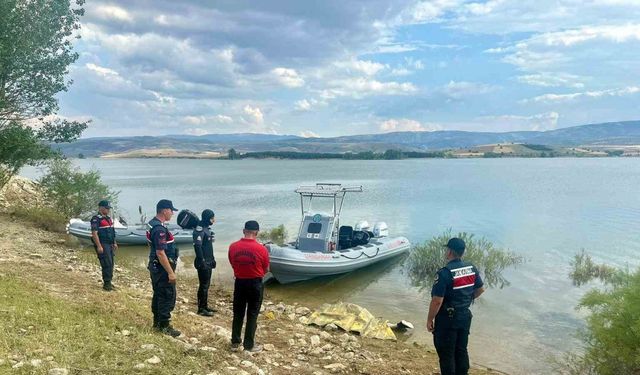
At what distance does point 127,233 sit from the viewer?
19594mm

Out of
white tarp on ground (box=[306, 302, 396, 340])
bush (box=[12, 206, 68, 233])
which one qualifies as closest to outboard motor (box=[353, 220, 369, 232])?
white tarp on ground (box=[306, 302, 396, 340])

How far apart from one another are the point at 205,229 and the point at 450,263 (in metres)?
4.82

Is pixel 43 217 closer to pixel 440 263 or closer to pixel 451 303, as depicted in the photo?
pixel 440 263

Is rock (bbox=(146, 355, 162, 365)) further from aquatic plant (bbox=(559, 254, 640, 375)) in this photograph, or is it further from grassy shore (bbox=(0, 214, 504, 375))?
aquatic plant (bbox=(559, 254, 640, 375))

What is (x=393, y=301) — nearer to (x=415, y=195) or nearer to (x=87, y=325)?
(x=87, y=325)

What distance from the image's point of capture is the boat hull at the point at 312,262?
1394 centimetres

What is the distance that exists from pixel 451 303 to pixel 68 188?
20.4m

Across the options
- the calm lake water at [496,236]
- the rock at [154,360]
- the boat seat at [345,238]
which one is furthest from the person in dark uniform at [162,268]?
the boat seat at [345,238]

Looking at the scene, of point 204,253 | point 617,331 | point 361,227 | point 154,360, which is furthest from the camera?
point 361,227

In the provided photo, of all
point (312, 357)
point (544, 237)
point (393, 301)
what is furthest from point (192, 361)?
point (544, 237)

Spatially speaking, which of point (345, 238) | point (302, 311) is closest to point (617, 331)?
point (302, 311)

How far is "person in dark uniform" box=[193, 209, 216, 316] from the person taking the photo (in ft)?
29.4

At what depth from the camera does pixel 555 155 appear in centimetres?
14462

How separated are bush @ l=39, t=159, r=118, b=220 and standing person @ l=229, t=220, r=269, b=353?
17.9m
